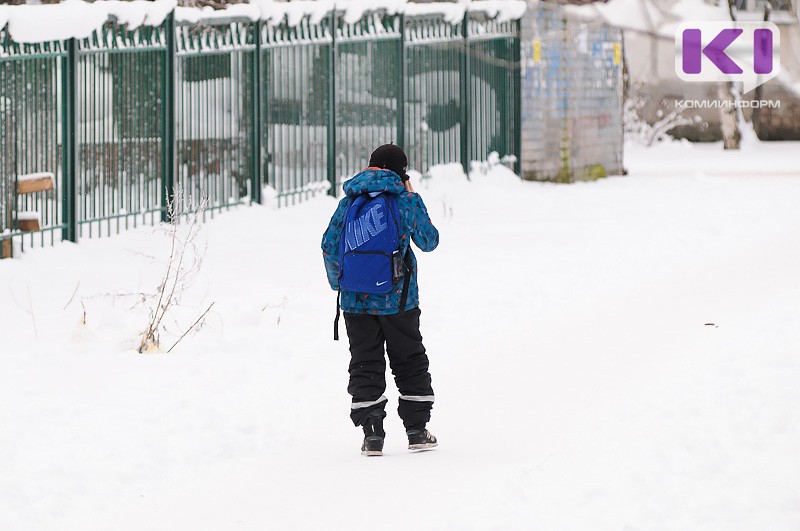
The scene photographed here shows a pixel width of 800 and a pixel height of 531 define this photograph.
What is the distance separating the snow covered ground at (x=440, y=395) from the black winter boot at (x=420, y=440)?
1.8 inches

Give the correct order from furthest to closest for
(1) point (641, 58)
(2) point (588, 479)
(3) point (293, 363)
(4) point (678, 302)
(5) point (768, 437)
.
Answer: (1) point (641, 58)
(4) point (678, 302)
(3) point (293, 363)
(5) point (768, 437)
(2) point (588, 479)

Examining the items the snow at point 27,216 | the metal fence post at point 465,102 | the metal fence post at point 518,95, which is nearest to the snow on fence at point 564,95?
the metal fence post at point 518,95

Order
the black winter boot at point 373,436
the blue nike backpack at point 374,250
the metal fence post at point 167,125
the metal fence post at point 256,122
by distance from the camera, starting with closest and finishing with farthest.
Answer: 1. the blue nike backpack at point 374,250
2. the black winter boot at point 373,436
3. the metal fence post at point 167,125
4. the metal fence post at point 256,122

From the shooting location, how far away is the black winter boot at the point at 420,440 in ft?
21.7

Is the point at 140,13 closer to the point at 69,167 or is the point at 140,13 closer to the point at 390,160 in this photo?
the point at 69,167

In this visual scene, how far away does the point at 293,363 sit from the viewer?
8.40 metres

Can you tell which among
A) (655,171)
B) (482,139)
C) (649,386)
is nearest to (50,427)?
(649,386)

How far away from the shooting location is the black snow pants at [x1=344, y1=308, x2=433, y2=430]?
6578 millimetres

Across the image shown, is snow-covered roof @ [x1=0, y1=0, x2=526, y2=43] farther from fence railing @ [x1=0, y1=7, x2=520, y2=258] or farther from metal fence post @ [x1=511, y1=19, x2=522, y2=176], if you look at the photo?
metal fence post @ [x1=511, y1=19, x2=522, y2=176]

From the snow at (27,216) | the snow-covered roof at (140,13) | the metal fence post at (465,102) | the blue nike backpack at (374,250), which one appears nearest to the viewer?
the blue nike backpack at (374,250)

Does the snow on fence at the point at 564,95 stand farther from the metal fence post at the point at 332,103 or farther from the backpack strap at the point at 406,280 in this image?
the backpack strap at the point at 406,280

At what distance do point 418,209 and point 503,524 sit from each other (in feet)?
5.50

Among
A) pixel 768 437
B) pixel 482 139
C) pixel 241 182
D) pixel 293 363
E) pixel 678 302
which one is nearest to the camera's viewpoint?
pixel 768 437

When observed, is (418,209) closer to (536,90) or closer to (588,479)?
(588,479)
